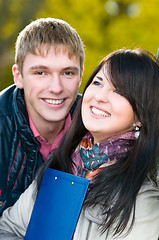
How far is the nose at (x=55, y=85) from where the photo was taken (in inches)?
134

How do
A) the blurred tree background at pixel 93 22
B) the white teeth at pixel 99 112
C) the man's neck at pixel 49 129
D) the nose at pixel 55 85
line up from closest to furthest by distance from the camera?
the white teeth at pixel 99 112
the nose at pixel 55 85
the man's neck at pixel 49 129
the blurred tree background at pixel 93 22

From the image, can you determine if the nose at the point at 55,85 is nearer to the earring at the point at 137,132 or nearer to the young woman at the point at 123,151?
the young woman at the point at 123,151

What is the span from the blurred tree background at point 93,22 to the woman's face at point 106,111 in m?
6.67

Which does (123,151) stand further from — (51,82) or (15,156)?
(15,156)

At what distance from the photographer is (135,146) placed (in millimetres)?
2504

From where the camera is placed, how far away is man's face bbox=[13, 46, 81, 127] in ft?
11.2

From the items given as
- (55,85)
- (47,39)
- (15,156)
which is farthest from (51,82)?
(15,156)

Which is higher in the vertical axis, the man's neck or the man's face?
the man's face

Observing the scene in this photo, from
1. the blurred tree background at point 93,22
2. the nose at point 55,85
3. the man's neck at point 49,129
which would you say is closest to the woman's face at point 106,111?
the nose at point 55,85

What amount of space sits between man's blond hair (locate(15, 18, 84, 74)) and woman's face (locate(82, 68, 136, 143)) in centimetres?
94

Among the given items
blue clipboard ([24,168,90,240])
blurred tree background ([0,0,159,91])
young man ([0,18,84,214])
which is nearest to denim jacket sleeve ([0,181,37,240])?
blue clipboard ([24,168,90,240])

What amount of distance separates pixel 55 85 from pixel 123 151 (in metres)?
1.06

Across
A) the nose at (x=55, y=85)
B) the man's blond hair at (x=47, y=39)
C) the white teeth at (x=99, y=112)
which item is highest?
the man's blond hair at (x=47, y=39)

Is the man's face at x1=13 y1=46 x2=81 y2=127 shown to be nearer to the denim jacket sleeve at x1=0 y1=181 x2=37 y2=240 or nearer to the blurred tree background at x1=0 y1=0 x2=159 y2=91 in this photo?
the denim jacket sleeve at x1=0 y1=181 x2=37 y2=240
